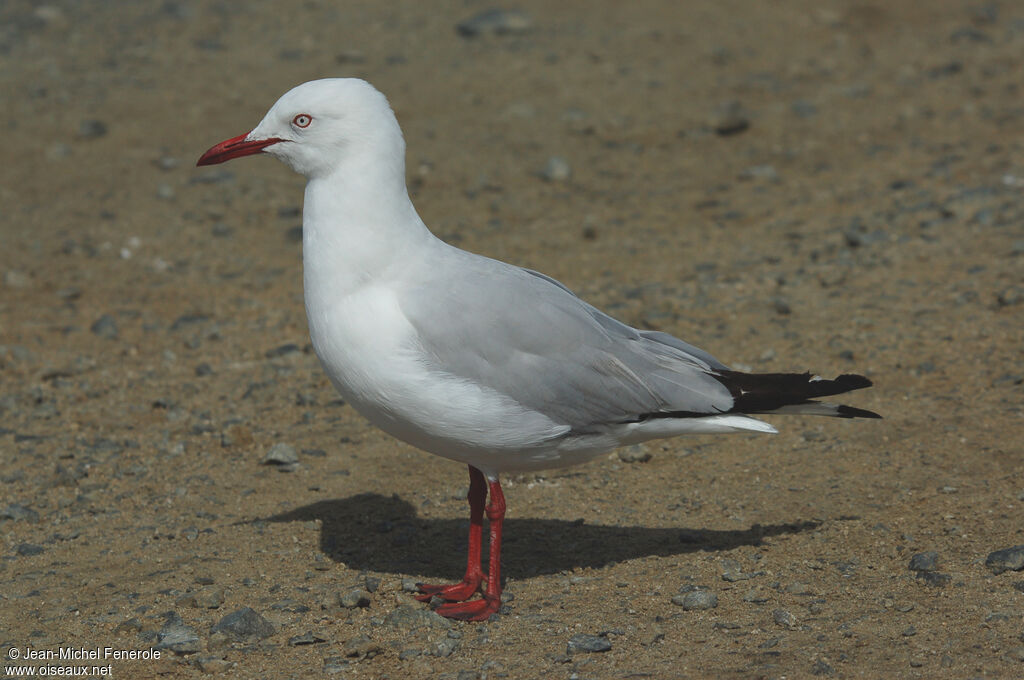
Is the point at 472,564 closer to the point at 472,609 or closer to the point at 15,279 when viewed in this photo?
the point at 472,609

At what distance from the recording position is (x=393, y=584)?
5.35 metres

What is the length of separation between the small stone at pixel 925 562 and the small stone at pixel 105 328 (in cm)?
572

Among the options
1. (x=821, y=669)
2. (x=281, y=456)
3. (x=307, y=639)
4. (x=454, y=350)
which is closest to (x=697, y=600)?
(x=821, y=669)

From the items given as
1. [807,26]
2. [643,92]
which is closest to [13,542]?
[643,92]

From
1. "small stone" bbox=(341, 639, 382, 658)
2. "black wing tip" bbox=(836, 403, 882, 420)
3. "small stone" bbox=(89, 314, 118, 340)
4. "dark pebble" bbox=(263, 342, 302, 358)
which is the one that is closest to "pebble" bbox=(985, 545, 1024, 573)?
"black wing tip" bbox=(836, 403, 882, 420)

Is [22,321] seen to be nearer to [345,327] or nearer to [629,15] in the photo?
[345,327]

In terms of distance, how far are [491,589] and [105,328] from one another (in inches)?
181

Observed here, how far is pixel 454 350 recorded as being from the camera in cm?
489

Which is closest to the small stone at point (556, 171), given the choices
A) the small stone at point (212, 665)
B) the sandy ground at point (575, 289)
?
the sandy ground at point (575, 289)

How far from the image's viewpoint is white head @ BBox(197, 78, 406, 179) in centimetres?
504

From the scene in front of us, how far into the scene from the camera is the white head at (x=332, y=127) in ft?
16.5

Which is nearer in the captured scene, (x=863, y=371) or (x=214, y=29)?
(x=863, y=371)

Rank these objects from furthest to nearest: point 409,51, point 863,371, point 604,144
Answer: point 409,51, point 604,144, point 863,371

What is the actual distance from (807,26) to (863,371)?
7.90 meters
